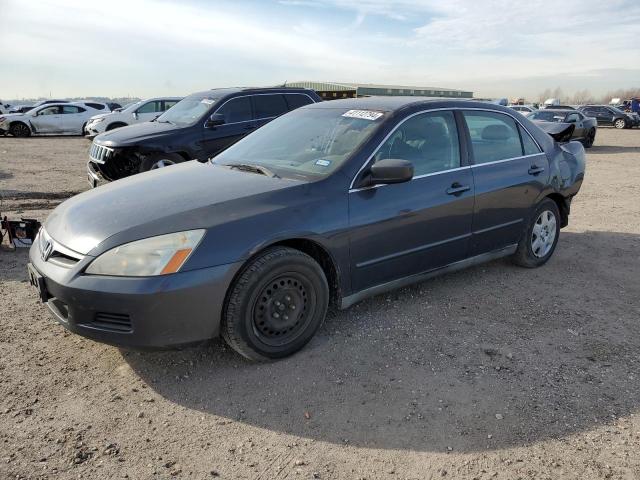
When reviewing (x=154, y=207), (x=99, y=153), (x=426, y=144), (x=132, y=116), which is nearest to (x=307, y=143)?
(x=426, y=144)

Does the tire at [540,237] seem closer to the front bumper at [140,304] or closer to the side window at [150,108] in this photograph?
the front bumper at [140,304]

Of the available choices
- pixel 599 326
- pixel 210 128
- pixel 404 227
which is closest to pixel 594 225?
pixel 599 326

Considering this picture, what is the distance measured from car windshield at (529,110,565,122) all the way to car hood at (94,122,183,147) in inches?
565

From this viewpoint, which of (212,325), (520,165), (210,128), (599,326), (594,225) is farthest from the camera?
(210,128)

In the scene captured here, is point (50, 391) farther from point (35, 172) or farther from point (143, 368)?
point (35, 172)

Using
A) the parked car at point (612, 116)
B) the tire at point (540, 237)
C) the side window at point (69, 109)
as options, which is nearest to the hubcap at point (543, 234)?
the tire at point (540, 237)

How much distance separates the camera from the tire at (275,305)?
2941mm

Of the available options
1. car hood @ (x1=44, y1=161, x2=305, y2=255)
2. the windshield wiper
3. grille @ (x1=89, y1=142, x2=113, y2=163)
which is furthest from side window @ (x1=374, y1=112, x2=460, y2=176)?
grille @ (x1=89, y1=142, x2=113, y2=163)

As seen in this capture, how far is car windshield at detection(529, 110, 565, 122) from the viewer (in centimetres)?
1788

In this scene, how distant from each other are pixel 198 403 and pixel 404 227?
6.04 ft

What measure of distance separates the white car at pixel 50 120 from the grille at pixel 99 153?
1649 cm

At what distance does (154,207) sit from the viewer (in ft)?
10.0

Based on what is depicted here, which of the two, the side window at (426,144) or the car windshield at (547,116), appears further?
the car windshield at (547,116)

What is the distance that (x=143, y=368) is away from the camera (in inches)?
124
